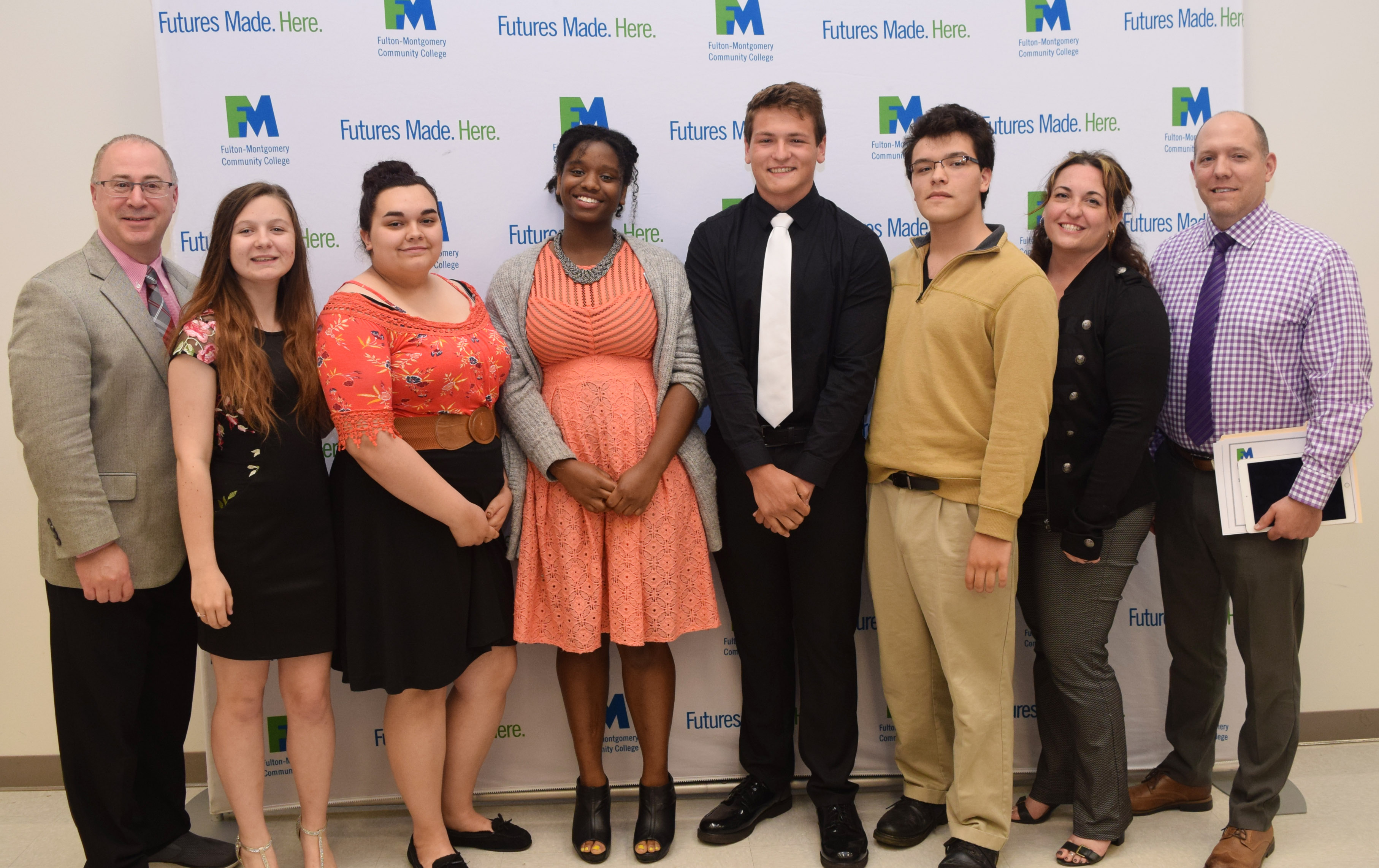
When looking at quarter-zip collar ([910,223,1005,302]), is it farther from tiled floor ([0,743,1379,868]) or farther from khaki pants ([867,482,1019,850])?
tiled floor ([0,743,1379,868])

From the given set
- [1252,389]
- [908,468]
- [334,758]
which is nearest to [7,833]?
[334,758]

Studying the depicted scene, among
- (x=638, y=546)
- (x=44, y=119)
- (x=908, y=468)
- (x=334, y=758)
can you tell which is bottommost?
(x=334, y=758)

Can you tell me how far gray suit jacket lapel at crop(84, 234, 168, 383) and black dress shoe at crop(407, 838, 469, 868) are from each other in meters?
1.38

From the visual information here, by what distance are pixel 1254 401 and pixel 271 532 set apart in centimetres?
240

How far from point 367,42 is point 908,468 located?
1.99 m

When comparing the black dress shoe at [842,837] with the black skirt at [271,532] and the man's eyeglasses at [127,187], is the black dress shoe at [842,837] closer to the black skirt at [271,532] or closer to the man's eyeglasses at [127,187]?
the black skirt at [271,532]

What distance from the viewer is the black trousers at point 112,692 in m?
2.02

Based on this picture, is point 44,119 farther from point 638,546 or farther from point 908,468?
point 908,468

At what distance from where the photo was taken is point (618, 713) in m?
2.77

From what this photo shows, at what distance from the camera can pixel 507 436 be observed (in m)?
2.31

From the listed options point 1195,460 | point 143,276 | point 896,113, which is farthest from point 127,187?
point 1195,460

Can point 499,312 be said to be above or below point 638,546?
above

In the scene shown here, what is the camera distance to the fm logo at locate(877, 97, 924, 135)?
262cm

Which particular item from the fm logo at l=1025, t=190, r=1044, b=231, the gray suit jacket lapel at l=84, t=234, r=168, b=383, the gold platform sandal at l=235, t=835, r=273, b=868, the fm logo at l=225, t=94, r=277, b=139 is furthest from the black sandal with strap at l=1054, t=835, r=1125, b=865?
the fm logo at l=225, t=94, r=277, b=139
